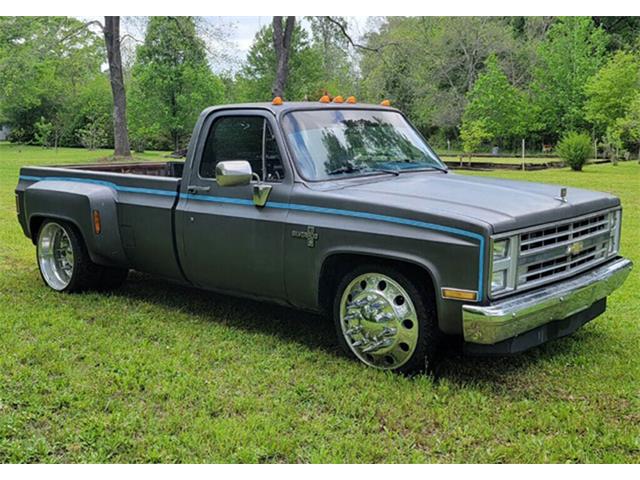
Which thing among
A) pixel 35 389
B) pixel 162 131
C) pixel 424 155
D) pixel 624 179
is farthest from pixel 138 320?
pixel 162 131

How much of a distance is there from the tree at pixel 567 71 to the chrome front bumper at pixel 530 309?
39229 mm

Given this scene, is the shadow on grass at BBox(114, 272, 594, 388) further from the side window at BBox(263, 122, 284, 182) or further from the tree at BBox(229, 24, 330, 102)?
the tree at BBox(229, 24, 330, 102)

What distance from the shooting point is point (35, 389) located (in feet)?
15.2

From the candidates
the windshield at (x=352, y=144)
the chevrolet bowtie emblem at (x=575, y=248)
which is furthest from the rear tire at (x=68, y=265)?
the chevrolet bowtie emblem at (x=575, y=248)

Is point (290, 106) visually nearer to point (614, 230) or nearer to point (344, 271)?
point (344, 271)

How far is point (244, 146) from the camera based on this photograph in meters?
5.74

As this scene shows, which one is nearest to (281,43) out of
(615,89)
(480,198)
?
(615,89)

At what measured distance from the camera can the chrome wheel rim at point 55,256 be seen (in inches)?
285

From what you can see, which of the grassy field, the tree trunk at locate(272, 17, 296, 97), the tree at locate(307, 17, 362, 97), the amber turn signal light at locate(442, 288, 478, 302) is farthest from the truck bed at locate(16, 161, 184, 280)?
the tree trunk at locate(272, 17, 296, 97)

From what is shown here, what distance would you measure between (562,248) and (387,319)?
4.08 feet

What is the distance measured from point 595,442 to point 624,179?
20.3 meters

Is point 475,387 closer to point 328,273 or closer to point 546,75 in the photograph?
point 328,273

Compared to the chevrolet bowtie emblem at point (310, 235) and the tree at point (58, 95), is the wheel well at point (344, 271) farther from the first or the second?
the tree at point (58, 95)

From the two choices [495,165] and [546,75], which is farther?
[546,75]
